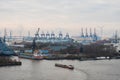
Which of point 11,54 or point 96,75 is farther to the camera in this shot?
point 11,54

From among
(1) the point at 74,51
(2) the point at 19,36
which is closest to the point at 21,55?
(1) the point at 74,51

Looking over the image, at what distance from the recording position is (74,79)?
6.82m

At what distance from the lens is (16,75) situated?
7355 mm

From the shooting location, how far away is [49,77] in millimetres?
7133

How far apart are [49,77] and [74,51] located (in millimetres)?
8917

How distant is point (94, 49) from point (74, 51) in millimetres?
1232

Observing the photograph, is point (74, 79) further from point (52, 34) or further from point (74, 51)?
point (52, 34)

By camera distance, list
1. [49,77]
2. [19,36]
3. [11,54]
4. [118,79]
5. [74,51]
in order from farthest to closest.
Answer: [19,36], [74,51], [11,54], [49,77], [118,79]

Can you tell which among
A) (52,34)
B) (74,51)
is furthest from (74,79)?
(52,34)

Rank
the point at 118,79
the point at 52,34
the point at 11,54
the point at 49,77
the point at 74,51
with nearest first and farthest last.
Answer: the point at 118,79, the point at 49,77, the point at 11,54, the point at 74,51, the point at 52,34

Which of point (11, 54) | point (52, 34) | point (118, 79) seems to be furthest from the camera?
point (52, 34)

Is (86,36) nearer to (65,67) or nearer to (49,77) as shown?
(65,67)

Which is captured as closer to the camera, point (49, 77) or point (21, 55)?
point (49, 77)

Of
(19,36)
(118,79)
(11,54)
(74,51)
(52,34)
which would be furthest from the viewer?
(19,36)
